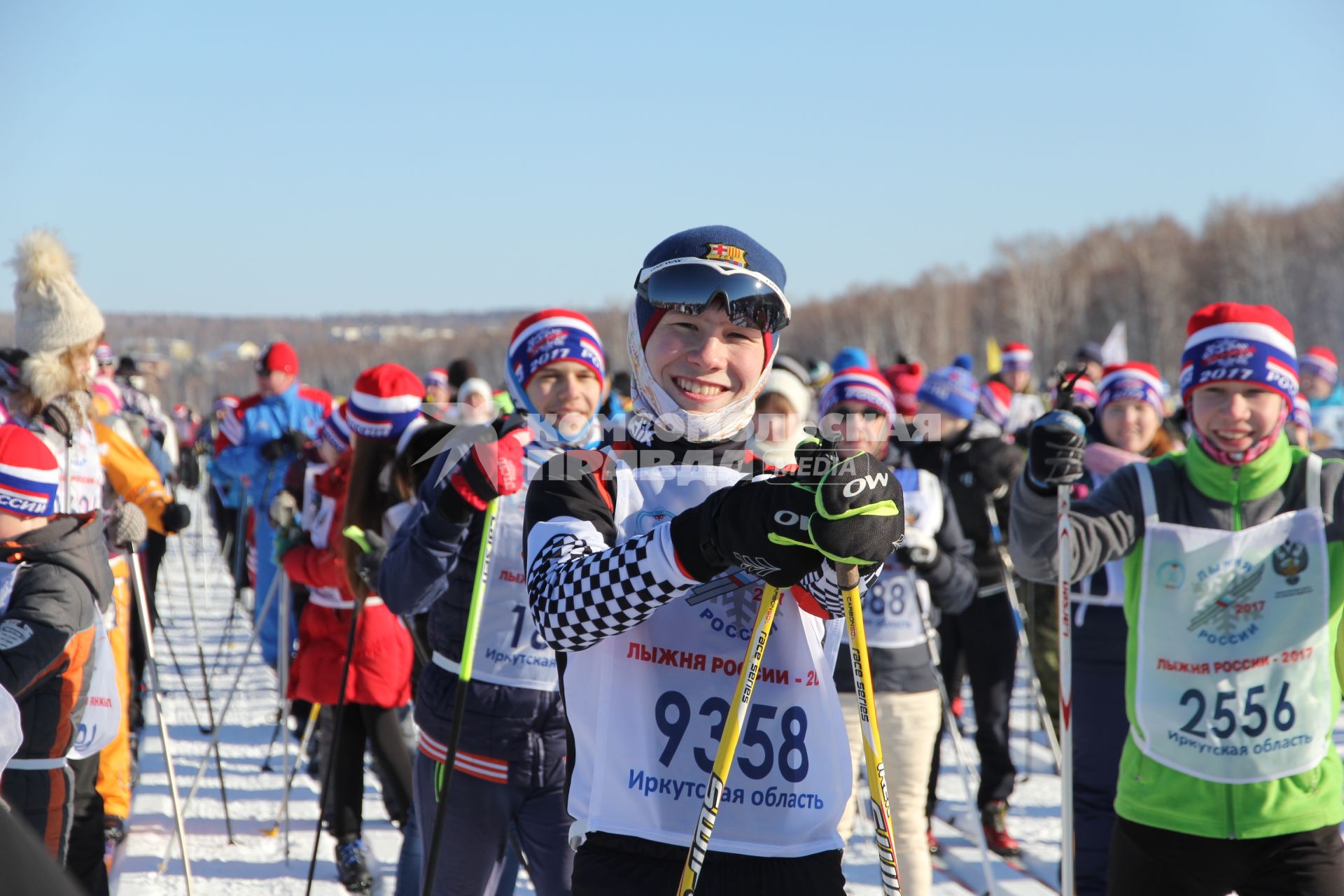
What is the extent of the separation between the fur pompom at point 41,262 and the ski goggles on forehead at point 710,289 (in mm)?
3587

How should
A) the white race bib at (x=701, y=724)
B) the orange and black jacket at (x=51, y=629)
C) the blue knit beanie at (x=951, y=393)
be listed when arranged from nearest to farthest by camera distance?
the white race bib at (x=701, y=724) → the orange and black jacket at (x=51, y=629) → the blue knit beanie at (x=951, y=393)

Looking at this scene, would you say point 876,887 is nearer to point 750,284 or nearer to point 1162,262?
point 750,284

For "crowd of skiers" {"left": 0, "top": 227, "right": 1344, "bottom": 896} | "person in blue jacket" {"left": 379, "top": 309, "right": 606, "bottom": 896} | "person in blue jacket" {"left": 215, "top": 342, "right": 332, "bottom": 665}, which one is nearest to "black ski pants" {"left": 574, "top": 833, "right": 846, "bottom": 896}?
"crowd of skiers" {"left": 0, "top": 227, "right": 1344, "bottom": 896}

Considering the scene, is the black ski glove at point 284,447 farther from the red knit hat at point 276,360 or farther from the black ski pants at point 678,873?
the black ski pants at point 678,873

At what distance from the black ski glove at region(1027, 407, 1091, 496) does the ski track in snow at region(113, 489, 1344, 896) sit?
2.76 metres

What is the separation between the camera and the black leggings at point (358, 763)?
499cm

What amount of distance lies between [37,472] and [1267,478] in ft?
→ 12.1

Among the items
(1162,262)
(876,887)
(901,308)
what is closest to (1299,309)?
(1162,262)

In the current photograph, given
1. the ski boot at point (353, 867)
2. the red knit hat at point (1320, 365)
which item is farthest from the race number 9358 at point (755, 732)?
the red knit hat at point (1320, 365)

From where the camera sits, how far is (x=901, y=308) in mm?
85375

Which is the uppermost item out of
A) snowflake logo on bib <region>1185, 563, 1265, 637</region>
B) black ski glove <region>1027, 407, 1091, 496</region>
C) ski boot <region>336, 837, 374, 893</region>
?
black ski glove <region>1027, 407, 1091, 496</region>

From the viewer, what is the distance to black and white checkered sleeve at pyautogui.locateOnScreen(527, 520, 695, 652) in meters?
1.79

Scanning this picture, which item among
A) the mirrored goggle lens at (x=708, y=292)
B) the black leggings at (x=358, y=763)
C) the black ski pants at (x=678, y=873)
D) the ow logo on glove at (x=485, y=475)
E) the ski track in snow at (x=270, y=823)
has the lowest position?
the ski track in snow at (x=270, y=823)

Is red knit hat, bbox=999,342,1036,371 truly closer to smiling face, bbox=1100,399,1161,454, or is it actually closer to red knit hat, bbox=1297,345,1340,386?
red knit hat, bbox=1297,345,1340,386
